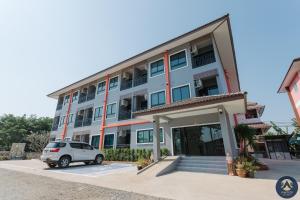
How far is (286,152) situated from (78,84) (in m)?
28.0

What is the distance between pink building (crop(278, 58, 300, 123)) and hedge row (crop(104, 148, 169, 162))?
16.4 metres

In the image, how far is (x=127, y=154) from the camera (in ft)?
53.1

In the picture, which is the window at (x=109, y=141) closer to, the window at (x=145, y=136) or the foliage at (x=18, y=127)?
the window at (x=145, y=136)

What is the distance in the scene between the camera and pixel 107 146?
19000 millimetres

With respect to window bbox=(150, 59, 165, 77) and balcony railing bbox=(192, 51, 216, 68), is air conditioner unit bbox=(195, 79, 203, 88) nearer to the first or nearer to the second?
balcony railing bbox=(192, 51, 216, 68)

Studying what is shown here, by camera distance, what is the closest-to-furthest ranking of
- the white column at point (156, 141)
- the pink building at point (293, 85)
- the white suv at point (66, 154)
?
the white column at point (156, 141), the white suv at point (66, 154), the pink building at point (293, 85)

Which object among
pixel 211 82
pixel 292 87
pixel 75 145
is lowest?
pixel 75 145

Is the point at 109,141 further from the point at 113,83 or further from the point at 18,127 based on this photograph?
the point at 18,127

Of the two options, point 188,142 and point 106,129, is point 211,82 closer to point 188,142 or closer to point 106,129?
point 188,142

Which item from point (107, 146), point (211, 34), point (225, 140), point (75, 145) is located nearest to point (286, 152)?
point (225, 140)

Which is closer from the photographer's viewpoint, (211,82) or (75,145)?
(75,145)

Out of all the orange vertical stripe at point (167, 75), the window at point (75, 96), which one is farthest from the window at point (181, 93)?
the window at point (75, 96)

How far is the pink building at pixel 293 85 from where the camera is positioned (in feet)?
57.3

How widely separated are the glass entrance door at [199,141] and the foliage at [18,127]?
96.4ft
